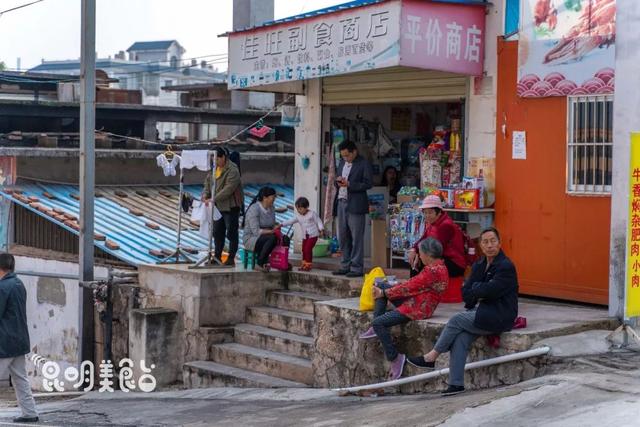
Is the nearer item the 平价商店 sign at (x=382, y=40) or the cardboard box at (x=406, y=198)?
the 平价商店 sign at (x=382, y=40)

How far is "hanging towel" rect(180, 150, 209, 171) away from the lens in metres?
13.7

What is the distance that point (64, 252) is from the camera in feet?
55.6

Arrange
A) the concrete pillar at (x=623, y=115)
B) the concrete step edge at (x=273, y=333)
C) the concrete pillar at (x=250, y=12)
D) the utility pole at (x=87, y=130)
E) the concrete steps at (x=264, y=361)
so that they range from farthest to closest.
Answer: the concrete pillar at (x=250, y=12)
the utility pole at (x=87, y=130)
the concrete step edge at (x=273, y=333)
the concrete steps at (x=264, y=361)
the concrete pillar at (x=623, y=115)

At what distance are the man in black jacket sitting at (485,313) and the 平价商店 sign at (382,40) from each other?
120 inches

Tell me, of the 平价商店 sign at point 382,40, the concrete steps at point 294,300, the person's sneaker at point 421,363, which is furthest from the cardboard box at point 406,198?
the person's sneaker at point 421,363

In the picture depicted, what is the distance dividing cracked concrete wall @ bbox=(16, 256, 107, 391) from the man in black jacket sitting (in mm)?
7871

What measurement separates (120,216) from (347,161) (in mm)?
6016

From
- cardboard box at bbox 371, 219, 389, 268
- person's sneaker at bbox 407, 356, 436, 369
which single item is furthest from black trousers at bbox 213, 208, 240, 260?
person's sneaker at bbox 407, 356, 436, 369

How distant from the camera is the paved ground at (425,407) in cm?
745

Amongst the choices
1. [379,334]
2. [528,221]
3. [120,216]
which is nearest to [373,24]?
[528,221]

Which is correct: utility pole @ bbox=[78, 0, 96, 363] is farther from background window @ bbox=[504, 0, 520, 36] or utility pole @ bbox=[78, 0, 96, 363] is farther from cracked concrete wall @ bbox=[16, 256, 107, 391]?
background window @ bbox=[504, 0, 520, 36]

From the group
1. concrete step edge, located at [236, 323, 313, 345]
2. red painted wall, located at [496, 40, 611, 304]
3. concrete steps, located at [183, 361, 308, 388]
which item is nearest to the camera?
red painted wall, located at [496, 40, 611, 304]

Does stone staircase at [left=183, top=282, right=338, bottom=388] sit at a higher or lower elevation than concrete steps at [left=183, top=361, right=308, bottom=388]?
higher

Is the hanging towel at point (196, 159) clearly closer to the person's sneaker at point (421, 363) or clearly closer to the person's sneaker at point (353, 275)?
the person's sneaker at point (353, 275)
